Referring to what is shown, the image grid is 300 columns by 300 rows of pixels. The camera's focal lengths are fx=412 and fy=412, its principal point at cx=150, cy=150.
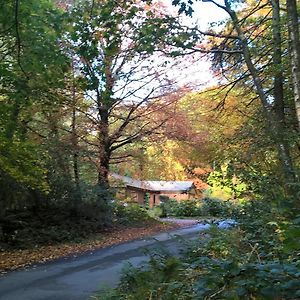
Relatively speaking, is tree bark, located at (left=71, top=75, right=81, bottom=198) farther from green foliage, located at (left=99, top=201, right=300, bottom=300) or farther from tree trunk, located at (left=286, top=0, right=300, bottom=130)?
tree trunk, located at (left=286, top=0, right=300, bottom=130)

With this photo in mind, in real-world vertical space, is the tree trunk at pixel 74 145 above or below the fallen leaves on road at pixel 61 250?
above

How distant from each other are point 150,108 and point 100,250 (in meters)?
10.1

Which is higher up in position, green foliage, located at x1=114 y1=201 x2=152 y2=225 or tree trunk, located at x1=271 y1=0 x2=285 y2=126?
tree trunk, located at x1=271 y1=0 x2=285 y2=126

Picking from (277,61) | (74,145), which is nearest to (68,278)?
(277,61)

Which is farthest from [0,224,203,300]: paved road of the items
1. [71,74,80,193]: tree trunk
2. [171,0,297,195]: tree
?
[71,74,80,193]: tree trunk

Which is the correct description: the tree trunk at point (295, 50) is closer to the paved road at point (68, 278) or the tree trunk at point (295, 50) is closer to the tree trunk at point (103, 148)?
the paved road at point (68, 278)

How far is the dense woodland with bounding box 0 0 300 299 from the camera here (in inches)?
269

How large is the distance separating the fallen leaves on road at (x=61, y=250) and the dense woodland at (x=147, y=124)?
26.7 inches

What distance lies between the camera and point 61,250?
14219mm

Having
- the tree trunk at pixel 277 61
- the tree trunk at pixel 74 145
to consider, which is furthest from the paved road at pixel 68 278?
the tree trunk at pixel 74 145

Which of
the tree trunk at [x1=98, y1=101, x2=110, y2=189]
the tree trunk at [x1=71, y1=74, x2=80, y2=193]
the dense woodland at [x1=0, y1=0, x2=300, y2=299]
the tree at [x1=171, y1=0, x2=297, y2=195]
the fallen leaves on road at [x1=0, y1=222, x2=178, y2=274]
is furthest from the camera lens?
the tree trunk at [x1=98, y1=101, x2=110, y2=189]

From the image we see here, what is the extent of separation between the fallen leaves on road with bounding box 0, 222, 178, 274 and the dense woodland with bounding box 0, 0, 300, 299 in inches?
26.7

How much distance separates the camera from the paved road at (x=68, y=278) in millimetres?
7898

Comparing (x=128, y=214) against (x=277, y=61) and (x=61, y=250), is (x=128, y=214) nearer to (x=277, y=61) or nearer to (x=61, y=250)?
(x=61, y=250)
